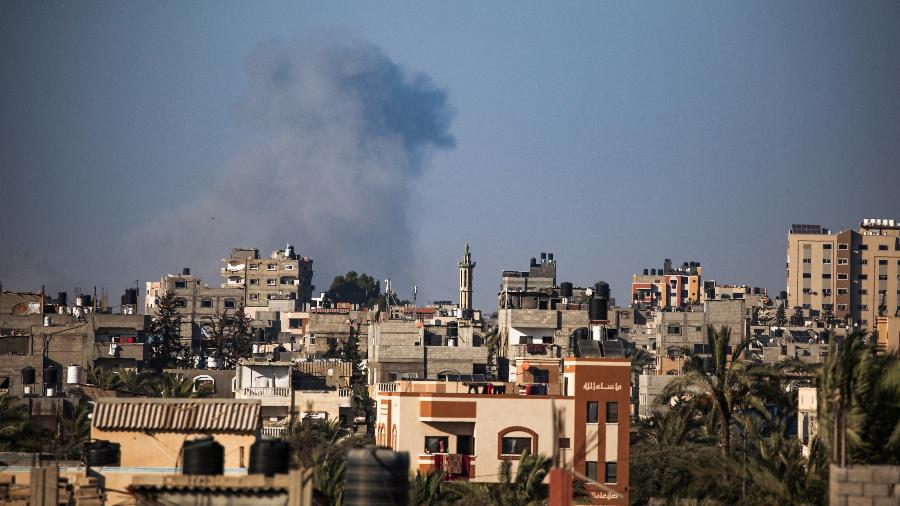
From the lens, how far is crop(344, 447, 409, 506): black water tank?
25203 mm

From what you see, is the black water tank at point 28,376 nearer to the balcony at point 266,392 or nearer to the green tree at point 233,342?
the balcony at point 266,392

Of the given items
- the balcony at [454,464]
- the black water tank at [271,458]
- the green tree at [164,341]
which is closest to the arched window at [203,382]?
the balcony at [454,464]

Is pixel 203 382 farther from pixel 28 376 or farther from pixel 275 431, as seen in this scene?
pixel 275 431

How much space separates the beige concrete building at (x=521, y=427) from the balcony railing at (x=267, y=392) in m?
25.1

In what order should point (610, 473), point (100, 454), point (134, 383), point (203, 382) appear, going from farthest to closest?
point (203, 382)
point (134, 383)
point (610, 473)
point (100, 454)

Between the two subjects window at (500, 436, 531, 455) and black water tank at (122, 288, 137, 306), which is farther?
black water tank at (122, 288, 137, 306)

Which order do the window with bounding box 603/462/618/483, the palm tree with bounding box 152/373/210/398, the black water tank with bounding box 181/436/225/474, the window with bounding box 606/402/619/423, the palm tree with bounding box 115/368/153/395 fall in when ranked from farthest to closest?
the palm tree with bounding box 115/368/153/395, the palm tree with bounding box 152/373/210/398, the window with bounding box 606/402/619/423, the window with bounding box 603/462/618/483, the black water tank with bounding box 181/436/225/474

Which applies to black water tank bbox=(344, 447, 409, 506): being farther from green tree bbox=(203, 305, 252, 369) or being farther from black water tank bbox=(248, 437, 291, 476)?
green tree bbox=(203, 305, 252, 369)

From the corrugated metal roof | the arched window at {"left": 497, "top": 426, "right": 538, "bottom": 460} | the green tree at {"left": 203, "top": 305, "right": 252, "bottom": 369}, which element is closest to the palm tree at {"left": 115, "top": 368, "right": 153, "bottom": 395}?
the arched window at {"left": 497, "top": 426, "right": 538, "bottom": 460}

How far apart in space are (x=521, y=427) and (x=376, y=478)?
41.0 m

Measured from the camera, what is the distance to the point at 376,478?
2522 cm

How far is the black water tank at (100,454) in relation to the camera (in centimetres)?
3525

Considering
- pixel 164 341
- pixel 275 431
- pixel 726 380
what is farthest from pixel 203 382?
pixel 164 341

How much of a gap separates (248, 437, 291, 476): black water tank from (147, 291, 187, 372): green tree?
99.4 meters
